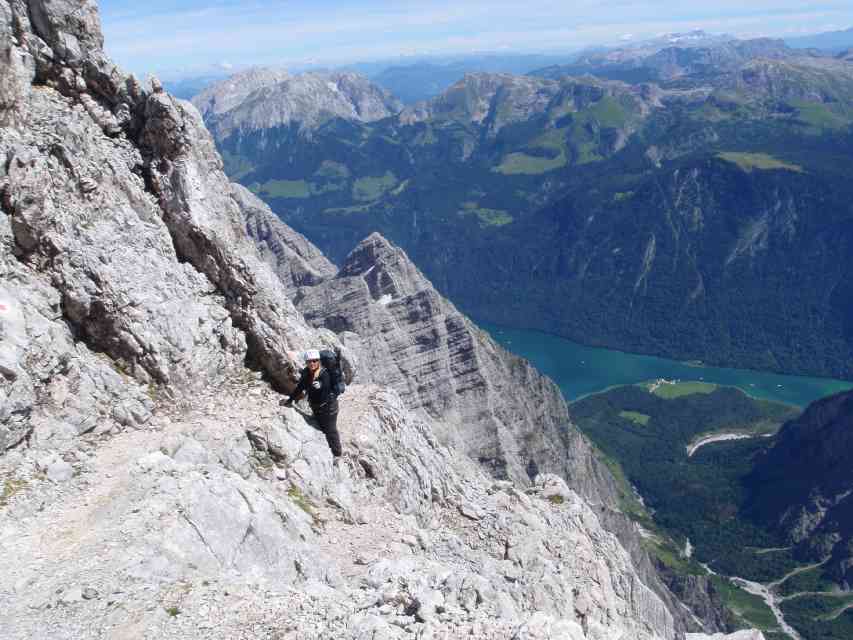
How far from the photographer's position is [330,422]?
24.0 m

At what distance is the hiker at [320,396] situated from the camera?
22859mm

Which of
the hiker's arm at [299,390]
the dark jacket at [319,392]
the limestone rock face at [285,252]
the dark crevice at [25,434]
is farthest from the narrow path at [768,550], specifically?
the dark crevice at [25,434]

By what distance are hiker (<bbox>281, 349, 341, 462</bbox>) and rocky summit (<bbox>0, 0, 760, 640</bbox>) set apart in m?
0.60

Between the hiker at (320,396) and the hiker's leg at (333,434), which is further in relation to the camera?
the hiker's leg at (333,434)

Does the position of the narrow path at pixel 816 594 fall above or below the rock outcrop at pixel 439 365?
below

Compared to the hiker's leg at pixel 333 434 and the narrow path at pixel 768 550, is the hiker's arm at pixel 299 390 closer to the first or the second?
the hiker's leg at pixel 333 434

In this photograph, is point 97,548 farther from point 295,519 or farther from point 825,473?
point 825,473

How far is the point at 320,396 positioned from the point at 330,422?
1.07m

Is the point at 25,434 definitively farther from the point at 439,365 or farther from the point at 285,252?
the point at 285,252

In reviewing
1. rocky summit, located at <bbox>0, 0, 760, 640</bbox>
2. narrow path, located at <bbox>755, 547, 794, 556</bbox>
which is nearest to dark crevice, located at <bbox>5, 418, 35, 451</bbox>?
Result: rocky summit, located at <bbox>0, 0, 760, 640</bbox>

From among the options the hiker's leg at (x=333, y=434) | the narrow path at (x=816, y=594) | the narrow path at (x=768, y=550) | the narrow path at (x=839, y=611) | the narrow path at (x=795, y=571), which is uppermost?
the hiker's leg at (x=333, y=434)

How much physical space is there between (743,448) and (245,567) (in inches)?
7737

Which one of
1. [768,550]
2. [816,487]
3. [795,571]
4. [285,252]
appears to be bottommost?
[768,550]

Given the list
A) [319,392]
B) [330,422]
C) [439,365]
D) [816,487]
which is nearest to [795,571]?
[816,487]
